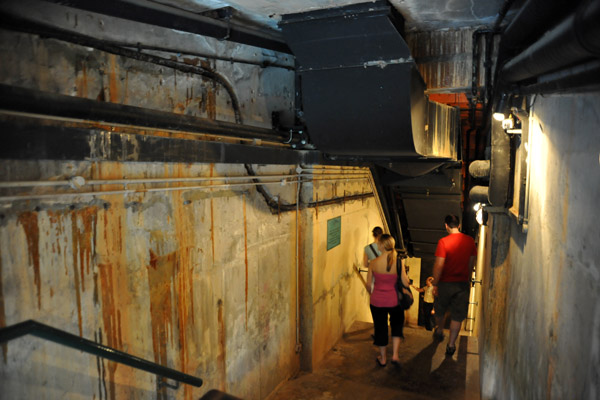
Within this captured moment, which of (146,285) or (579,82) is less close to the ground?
(579,82)

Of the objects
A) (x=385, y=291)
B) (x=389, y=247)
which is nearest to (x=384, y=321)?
(x=385, y=291)

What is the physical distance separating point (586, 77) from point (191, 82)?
2667 millimetres

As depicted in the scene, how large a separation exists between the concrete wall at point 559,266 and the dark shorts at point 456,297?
6.86ft

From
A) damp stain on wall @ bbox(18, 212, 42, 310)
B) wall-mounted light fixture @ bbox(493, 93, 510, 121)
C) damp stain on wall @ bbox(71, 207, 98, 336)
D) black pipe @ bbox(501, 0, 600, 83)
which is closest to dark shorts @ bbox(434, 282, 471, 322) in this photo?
wall-mounted light fixture @ bbox(493, 93, 510, 121)

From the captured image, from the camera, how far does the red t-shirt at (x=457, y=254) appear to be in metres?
5.10

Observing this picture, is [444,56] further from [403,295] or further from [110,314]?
[110,314]

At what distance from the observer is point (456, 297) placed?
526cm

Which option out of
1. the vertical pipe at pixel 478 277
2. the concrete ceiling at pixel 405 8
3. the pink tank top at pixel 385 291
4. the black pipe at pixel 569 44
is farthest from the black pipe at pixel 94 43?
the vertical pipe at pixel 478 277

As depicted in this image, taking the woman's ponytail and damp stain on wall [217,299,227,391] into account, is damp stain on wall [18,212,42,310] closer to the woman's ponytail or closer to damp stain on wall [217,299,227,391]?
damp stain on wall [217,299,227,391]

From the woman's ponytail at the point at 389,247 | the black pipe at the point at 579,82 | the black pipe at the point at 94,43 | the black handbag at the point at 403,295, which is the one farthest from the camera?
the black handbag at the point at 403,295

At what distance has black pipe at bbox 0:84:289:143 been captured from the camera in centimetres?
177

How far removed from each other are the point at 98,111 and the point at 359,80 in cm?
199

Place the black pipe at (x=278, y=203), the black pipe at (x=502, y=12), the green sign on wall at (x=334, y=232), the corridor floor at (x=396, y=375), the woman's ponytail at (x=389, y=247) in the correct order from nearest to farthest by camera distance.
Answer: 1. the black pipe at (x=502, y=12)
2. the black pipe at (x=278, y=203)
3. the corridor floor at (x=396, y=375)
4. the woman's ponytail at (x=389, y=247)
5. the green sign on wall at (x=334, y=232)

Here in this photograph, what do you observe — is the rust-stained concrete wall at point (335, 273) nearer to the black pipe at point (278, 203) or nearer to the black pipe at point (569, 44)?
the black pipe at point (278, 203)
